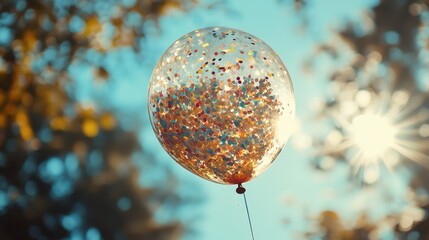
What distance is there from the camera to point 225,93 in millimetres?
→ 2699

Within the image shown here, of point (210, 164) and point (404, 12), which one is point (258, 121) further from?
point (404, 12)

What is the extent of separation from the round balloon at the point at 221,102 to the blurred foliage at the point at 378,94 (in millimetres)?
4841

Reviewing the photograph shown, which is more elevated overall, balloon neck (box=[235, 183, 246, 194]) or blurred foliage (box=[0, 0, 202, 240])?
blurred foliage (box=[0, 0, 202, 240])

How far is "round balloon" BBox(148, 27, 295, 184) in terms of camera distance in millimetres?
2699

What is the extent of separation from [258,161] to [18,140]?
832 cm

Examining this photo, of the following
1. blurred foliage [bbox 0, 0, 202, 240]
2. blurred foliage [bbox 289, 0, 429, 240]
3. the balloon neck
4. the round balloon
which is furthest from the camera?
blurred foliage [bbox 0, 0, 202, 240]

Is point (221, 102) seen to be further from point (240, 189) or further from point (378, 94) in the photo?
point (378, 94)

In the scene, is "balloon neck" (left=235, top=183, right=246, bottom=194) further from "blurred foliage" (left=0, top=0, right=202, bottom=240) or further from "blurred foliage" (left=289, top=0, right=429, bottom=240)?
"blurred foliage" (left=0, top=0, right=202, bottom=240)

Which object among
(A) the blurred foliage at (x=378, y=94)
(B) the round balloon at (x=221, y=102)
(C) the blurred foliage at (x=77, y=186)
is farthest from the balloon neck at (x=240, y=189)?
(C) the blurred foliage at (x=77, y=186)

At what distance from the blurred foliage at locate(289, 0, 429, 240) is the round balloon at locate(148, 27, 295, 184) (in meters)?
4.84

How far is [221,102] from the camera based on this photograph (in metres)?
2.70

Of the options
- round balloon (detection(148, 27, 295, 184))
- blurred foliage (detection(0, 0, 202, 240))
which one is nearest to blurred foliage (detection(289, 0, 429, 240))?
blurred foliage (detection(0, 0, 202, 240))

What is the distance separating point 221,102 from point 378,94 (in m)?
5.69

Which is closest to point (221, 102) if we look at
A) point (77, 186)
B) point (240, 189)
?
point (240, 189)
